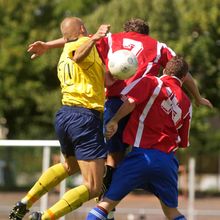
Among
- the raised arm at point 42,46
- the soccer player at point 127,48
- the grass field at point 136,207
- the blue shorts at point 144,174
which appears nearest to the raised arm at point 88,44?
the soccer player at point 127,48

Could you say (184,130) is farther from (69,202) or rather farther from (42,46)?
(42,46)

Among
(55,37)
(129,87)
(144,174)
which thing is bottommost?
(55,37)

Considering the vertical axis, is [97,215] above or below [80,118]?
below

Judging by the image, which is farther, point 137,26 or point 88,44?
point 137,26

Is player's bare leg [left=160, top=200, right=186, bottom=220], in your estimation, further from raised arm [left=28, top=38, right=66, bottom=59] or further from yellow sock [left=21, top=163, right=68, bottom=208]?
raised arm [left=28, top=38, right=66, bottom=59]

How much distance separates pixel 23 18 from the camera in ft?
123

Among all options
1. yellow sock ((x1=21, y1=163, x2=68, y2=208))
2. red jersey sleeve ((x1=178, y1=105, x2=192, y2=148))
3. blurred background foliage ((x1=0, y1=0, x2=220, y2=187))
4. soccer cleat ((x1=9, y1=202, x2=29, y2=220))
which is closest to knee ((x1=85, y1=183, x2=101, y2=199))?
yellow sock ((x1=21, y1=163, x2=68, y2=208))

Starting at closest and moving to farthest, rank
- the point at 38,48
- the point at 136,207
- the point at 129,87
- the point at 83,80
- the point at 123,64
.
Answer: the point at 123,64
the point at 129,87
the point at 83,80
the point at 38,48
the point at 136,207

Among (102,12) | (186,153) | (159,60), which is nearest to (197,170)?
(186,153)

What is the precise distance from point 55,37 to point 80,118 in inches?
992

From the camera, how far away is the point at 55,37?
33.6m

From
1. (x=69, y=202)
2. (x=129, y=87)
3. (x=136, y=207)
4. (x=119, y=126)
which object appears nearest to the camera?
(x=129, y=87)

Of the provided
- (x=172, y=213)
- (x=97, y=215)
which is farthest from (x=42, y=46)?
(x=172, y=213)

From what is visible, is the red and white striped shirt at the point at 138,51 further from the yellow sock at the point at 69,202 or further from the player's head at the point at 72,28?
the yellow sock at the point at 69,202
